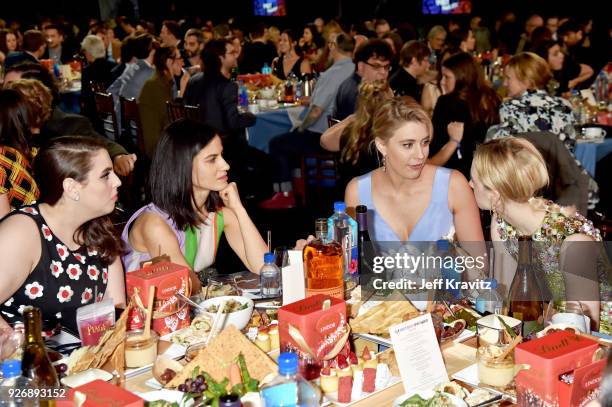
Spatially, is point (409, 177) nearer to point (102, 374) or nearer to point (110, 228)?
point (110, 228)

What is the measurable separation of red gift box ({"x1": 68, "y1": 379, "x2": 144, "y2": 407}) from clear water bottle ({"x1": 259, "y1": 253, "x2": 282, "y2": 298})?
98cm

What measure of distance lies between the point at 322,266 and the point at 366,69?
3.62 m

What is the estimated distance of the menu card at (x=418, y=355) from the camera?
182 cm

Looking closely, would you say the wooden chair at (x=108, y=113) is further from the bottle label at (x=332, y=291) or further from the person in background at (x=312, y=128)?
the bottle label at (x=332, y=291)

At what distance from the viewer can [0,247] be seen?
252 centimetres

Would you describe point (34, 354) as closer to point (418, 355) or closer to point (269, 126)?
point (418, 355)

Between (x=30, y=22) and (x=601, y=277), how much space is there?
17.3m

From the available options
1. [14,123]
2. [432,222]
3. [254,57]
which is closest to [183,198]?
[432,222]

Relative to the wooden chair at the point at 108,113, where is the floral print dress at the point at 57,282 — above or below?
below

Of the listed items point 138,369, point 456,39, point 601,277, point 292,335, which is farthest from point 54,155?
point 456,39

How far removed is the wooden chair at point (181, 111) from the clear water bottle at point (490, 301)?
12.4 ft

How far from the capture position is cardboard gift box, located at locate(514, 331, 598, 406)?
64.7 inches

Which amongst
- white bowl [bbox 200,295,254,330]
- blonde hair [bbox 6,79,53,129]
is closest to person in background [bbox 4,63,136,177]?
blonde hair [bbox 6,79,53,129]

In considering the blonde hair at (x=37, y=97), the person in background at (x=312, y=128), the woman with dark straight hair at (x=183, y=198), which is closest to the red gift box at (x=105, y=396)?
the woman with dark straight hair at (x=183, y=198)
